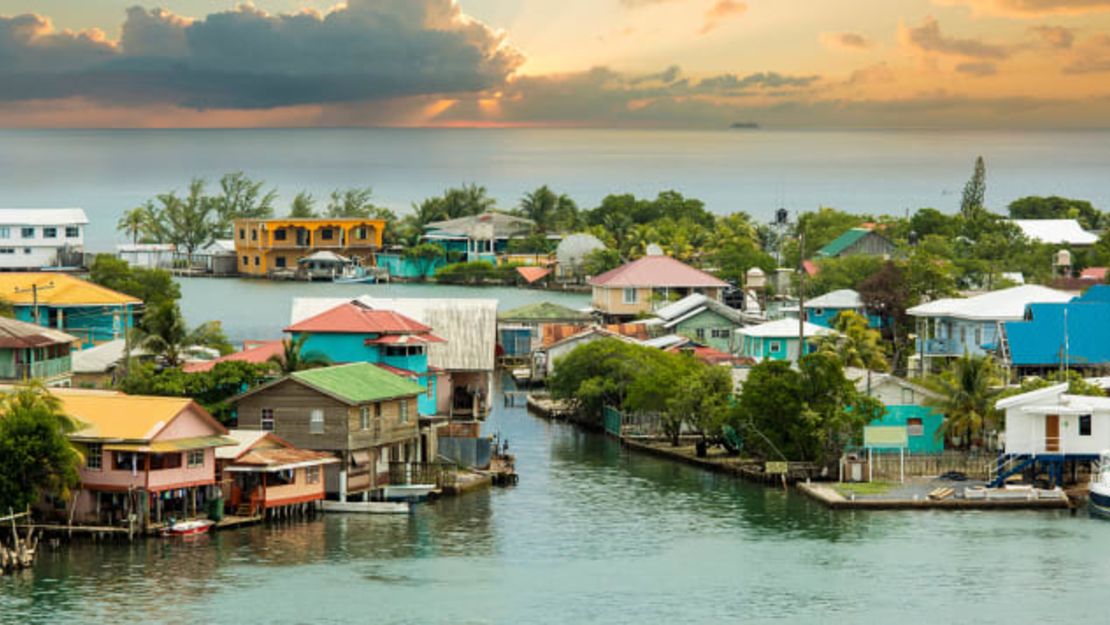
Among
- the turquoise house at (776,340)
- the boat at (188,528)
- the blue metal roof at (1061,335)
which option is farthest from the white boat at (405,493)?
the turquoise house at (776,340)

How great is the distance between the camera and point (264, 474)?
5012 centimetres

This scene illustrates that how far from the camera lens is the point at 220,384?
181 ft

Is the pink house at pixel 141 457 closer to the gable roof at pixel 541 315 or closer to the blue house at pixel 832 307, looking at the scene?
the blue house at pixel 832 307

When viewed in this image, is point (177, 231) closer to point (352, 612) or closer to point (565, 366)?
point (565, 366)

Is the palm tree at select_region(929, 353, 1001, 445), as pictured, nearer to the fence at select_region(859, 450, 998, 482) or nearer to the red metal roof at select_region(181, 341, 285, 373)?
the fence at select_region(859, 450, 998, 482)

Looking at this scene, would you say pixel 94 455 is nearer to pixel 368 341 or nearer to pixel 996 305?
pixel 368 341

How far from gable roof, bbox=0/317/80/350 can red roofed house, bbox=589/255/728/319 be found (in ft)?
149

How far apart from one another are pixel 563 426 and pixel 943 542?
2313 centimetres

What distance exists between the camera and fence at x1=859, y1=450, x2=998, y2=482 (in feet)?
188

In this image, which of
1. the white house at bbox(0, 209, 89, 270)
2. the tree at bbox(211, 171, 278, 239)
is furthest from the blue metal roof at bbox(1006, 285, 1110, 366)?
the tree at bbox(211, 171, 278, 239)

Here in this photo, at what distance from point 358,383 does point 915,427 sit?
55.7 ft

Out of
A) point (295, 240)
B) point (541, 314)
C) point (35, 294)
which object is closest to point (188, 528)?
point (35, 294)

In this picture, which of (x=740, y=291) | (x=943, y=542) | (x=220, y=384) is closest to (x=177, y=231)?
(x=740, y=291)

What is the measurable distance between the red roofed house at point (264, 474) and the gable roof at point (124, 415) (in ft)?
2.69
